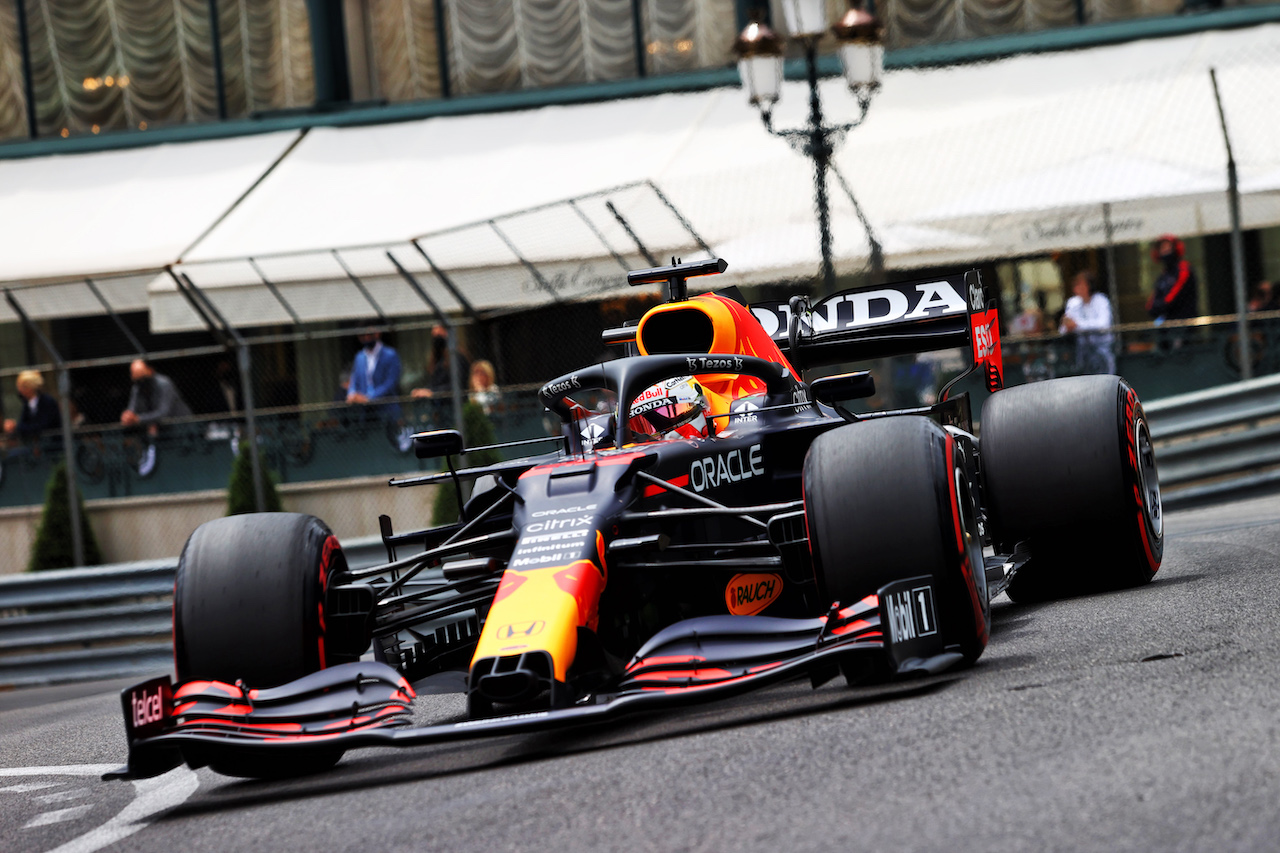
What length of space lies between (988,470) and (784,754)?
274 centimetres

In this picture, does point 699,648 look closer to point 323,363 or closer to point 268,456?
point 268,456

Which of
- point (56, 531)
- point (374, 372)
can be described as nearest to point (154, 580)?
point (56, 531)

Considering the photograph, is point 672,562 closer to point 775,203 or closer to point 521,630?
point 521,630

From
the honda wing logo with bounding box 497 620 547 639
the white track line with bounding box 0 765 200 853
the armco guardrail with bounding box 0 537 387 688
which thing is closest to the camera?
the white track line with bounding box 0 765 200 853

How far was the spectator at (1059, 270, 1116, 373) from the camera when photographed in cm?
1173

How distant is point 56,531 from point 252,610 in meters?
8.94

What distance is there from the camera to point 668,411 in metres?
5.92

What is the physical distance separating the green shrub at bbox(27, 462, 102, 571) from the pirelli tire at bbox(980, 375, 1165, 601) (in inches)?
366

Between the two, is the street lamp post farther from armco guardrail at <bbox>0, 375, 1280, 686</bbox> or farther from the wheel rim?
the wheel rim

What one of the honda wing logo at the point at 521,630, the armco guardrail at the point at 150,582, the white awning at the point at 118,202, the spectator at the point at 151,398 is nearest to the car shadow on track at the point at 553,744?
the honda wing logo at the point at 521,630

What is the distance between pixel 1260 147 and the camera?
12.4 metres

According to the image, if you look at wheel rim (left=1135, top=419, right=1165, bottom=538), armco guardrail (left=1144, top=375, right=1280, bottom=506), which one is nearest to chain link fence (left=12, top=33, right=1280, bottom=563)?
armco guardrail (left=1144, top=375, right=1280, bottom=506)

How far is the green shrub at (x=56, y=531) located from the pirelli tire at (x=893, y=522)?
10019 millimetres

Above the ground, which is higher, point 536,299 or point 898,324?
point 536,299
